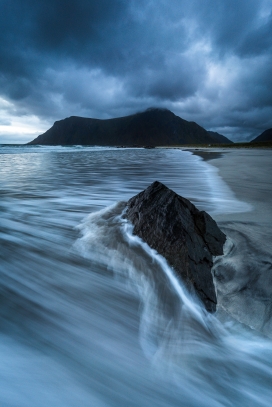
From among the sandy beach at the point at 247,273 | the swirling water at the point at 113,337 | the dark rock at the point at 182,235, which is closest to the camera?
the swirling water at the point at 113,337

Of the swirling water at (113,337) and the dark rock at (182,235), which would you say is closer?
the swirling water at (113,337)

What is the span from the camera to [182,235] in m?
2.18


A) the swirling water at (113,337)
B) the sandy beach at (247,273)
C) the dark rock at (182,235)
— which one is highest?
the dark rock at (182,235)

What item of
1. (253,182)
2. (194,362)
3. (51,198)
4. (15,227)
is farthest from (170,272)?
(253,182)

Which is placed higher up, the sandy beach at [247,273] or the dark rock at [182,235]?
the dark rock at [182,235]

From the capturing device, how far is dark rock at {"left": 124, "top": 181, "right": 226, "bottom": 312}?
1999 mm

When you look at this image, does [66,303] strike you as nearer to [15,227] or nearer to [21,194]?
[15,227]

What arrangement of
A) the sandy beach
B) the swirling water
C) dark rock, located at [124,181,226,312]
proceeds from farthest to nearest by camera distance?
dark rock, located at [124,181,226,312], the sandy beach, the swirling water

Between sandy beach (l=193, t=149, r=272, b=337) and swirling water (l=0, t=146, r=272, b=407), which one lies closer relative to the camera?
swirling water (l=0, t=146, r=272, b=407)

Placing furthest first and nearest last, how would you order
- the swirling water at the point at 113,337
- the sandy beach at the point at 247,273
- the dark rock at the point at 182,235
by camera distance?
the dark rock at the point at 182,235 < the sandy beach at the point at 247,273 < the swirling water at the point at 113,337

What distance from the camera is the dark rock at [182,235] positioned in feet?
6.56

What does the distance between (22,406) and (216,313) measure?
144cm

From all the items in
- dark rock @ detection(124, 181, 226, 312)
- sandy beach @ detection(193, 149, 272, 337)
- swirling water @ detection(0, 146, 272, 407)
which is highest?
dark rock @ detection(124, 181, 226, 312)

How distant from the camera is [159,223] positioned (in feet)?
8.16
